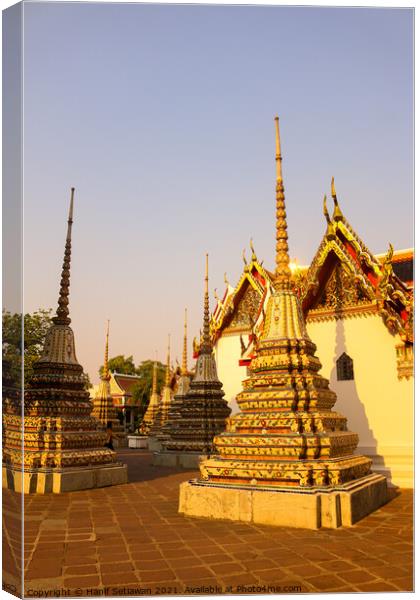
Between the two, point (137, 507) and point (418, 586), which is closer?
point (418, 586)

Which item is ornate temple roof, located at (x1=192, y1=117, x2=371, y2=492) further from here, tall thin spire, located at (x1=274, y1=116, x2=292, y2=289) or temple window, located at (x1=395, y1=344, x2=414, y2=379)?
temple window, located at (x1=395, y1=344, x2=414, y2=379)

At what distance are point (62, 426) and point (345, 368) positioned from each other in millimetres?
6843

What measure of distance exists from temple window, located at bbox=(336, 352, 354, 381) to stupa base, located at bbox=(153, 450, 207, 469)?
4907mm

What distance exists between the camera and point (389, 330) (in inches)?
486

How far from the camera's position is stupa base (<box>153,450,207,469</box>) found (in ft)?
51.6

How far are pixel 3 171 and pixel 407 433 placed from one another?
10.5m

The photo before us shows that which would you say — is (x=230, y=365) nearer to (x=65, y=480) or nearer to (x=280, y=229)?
(x=65, y=480)

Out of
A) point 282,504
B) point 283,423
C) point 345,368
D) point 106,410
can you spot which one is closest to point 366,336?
point 345,368

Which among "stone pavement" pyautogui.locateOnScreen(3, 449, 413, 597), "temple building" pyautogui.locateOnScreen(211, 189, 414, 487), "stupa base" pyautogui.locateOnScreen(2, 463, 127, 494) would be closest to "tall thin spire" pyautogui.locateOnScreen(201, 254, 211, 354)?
"temple building" pyautogui.locateOnScreen(211, 189, 414, 487)

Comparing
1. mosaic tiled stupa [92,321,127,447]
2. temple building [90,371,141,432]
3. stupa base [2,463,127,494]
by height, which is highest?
stupa base [2,463,127,494]

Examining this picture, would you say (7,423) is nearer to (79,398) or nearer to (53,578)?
(53,578)

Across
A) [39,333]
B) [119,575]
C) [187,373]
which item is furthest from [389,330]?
[187,373]

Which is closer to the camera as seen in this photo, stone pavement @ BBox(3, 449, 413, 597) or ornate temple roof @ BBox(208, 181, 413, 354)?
stone pavement @ BBox(3, 449, 413, 597)

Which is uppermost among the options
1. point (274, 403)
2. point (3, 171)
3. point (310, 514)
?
point (3, 171)
